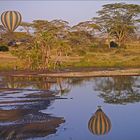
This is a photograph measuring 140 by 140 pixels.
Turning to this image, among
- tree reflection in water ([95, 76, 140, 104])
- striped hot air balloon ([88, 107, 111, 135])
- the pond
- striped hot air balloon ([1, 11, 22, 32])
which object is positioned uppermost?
striped hot air balloon ([1, 11, 22, 32])

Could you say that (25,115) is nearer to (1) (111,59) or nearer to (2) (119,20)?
(1) (111,59)

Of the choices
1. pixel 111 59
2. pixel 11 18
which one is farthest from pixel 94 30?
pixel 11 18

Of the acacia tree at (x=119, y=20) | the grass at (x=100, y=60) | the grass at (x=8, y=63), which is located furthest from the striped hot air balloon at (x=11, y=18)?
the acacia tree at (x=119, y=20)

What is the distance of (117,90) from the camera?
2880cm

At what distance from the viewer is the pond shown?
14922mm

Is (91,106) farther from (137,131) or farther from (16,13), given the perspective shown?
(16,13)

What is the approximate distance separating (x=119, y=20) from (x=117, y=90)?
42.6 metres

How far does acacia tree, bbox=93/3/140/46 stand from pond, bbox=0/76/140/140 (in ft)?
116

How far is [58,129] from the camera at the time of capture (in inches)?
620

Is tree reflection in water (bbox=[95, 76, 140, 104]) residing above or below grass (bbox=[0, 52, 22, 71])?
below

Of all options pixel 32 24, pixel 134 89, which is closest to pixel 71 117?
pixel 134 89

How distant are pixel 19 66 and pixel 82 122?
2982 cm

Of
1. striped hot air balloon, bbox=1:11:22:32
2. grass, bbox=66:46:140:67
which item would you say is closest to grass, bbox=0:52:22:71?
grass, bbox=66:46:140:67

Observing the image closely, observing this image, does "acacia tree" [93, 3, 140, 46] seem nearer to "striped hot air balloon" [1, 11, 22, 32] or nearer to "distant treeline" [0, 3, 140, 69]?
"distant treeline" [0, 3, 140, 69]
